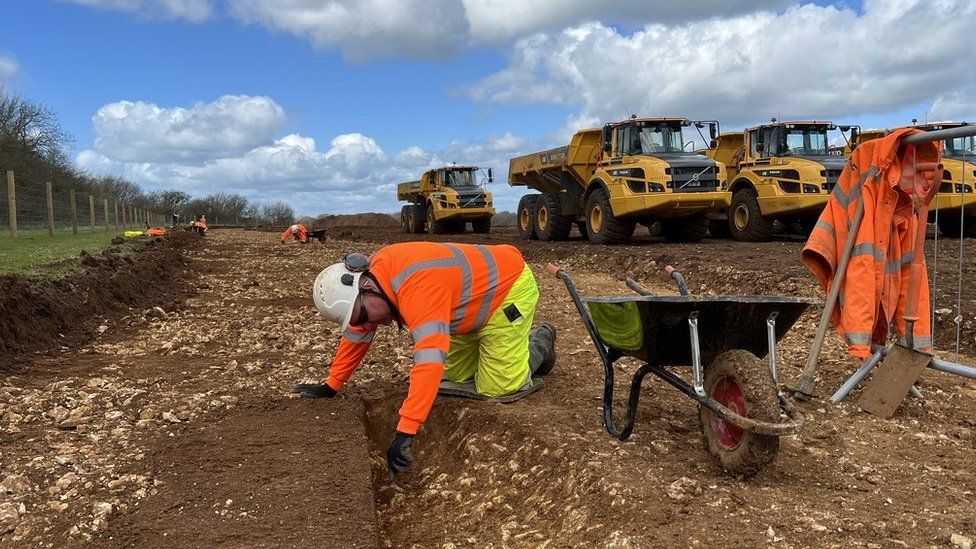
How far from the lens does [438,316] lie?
378 cm

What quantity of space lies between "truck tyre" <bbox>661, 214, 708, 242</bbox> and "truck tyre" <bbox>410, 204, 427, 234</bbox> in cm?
1349

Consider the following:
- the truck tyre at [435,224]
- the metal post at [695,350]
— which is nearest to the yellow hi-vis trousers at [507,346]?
the metal post at [695,350]

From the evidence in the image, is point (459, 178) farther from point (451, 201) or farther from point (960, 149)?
point (960, 149)

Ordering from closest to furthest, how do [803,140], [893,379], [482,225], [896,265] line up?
[893,379] < [896,265] < [803,140] < [482,225]

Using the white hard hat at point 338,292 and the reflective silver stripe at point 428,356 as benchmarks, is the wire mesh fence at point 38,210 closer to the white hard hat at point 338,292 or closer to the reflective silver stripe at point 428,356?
the white hard hat at point 338,292

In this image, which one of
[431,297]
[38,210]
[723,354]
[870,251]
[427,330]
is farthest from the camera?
[38,210]

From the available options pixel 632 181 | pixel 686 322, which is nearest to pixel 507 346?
pixel 686 322

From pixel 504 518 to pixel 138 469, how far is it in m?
1.89

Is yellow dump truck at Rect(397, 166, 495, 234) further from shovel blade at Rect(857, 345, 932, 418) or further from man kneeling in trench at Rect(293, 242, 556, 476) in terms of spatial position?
shovel blade at Rect(857, 345, 932, 418)

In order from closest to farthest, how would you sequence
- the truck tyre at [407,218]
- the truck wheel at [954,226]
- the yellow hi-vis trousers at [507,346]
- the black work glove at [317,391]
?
the yellow hi-vis trousers at [507,346], the black work glove at [317,391], the truck wheel at [954,226], the truck tyre at [407,218]

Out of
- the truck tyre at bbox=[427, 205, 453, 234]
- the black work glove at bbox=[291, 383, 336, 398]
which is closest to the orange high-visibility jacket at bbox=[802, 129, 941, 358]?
the black work glove at bbox=[291, 383, 336, 398]

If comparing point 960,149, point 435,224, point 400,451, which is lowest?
point 400,451

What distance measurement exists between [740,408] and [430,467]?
6.12 feet

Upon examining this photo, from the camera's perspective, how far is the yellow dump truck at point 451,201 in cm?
2461
